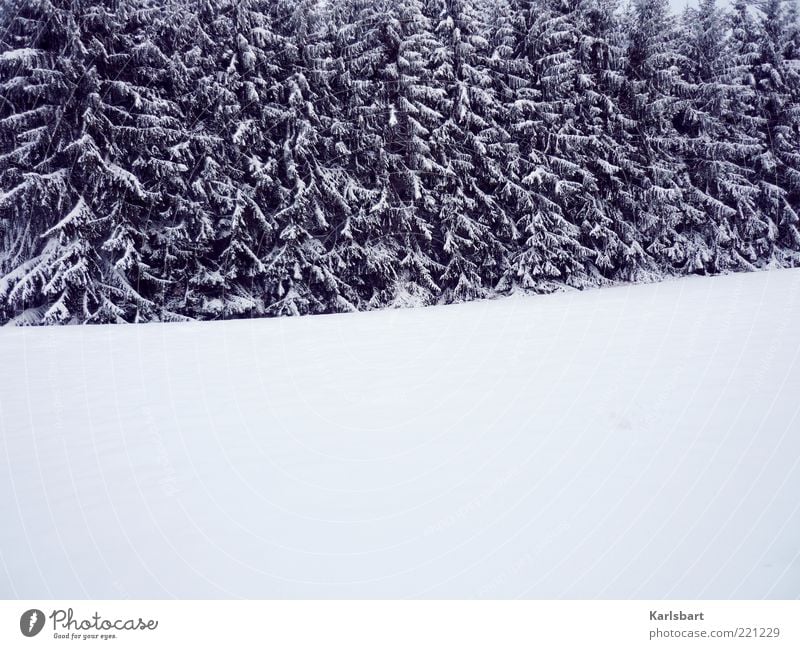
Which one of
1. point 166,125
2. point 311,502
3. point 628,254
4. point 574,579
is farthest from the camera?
point 628,254

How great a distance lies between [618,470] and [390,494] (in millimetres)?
1568

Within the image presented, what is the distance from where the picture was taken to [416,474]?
3656 millimetres

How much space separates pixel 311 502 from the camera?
3334 millimetres

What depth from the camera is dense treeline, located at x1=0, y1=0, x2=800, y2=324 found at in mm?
15617

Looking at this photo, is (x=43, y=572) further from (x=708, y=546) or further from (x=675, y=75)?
(x=675, y=75)

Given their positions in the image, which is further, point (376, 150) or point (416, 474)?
point (376, 150)

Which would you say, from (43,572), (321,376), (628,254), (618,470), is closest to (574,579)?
(618,470)

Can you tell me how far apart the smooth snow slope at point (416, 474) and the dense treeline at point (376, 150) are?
10.5 meters

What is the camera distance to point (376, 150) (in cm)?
1928

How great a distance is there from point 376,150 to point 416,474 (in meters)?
17.4

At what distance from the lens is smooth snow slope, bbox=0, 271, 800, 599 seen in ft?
8.40

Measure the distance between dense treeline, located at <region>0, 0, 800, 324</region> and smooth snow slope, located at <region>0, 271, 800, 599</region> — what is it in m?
10.5

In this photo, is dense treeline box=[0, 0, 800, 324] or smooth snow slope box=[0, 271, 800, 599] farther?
dense treeline box=[0, 0, 800, 324]

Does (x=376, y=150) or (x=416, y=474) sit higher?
(x=376, y=150)
